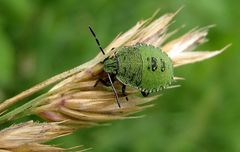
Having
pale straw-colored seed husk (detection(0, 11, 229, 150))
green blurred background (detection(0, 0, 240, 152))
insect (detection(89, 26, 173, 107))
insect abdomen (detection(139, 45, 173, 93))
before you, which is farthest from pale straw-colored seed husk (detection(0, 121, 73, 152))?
green blurred background (detection(0, 0, 240, 152))

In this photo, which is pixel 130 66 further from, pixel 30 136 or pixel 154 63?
pixel 30 136

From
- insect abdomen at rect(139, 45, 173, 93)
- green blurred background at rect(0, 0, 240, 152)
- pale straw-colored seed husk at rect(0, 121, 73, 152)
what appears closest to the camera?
pale straw-colored seed husk at rect(0, 121, 73, 152)

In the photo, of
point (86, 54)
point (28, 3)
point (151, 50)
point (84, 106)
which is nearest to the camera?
point (84, 106)

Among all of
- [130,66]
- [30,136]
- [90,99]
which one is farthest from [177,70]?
[30,136]

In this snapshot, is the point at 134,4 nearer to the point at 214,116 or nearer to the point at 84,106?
the point at 214,116

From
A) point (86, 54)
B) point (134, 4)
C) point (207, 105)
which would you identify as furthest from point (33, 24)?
point (207, 105)

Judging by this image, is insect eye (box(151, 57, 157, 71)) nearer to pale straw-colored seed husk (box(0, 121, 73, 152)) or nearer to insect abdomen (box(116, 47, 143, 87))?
insect abdomen (box(116, 47, 143, 87))
